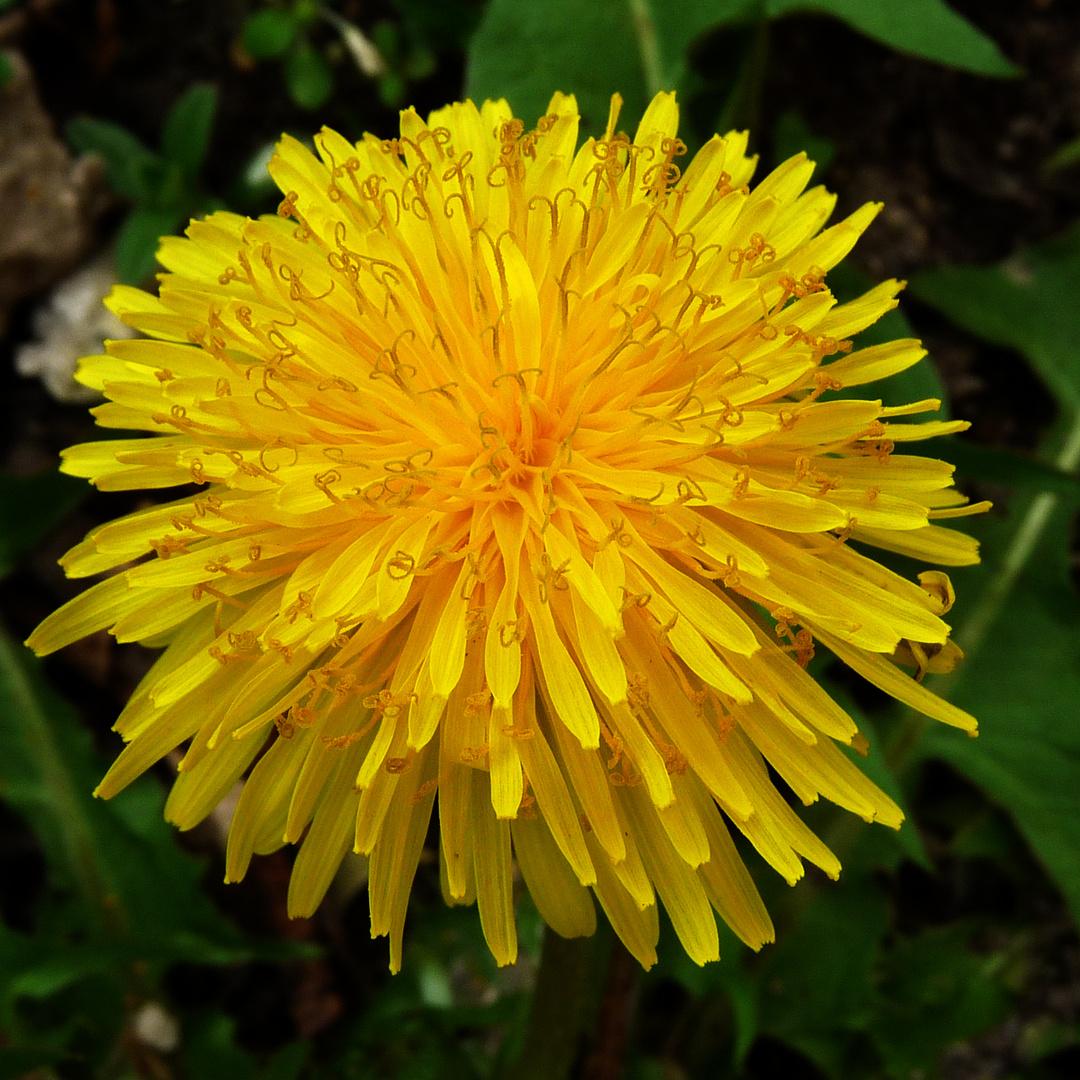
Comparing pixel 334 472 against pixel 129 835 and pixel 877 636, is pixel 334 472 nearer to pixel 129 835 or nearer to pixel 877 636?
pixel 877 636

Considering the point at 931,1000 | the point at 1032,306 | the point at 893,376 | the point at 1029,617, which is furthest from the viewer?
the point at 1032,306

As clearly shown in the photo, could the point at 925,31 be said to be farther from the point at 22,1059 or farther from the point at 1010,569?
the point at 22,1059

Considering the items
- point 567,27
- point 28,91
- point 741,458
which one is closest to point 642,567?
point 741,458

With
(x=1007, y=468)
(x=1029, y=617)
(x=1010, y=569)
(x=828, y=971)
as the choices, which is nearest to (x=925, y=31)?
(x=1007, y=468)

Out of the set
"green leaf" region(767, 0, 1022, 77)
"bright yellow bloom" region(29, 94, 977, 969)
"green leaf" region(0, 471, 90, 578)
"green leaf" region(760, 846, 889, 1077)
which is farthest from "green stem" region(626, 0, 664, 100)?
"green leaf" region(760, 846, 889, 1077)

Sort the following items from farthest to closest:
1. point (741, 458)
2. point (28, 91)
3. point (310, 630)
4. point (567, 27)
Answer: point (28, 91) < point (567, 27) < point (741, 458) < point (310, 630)
